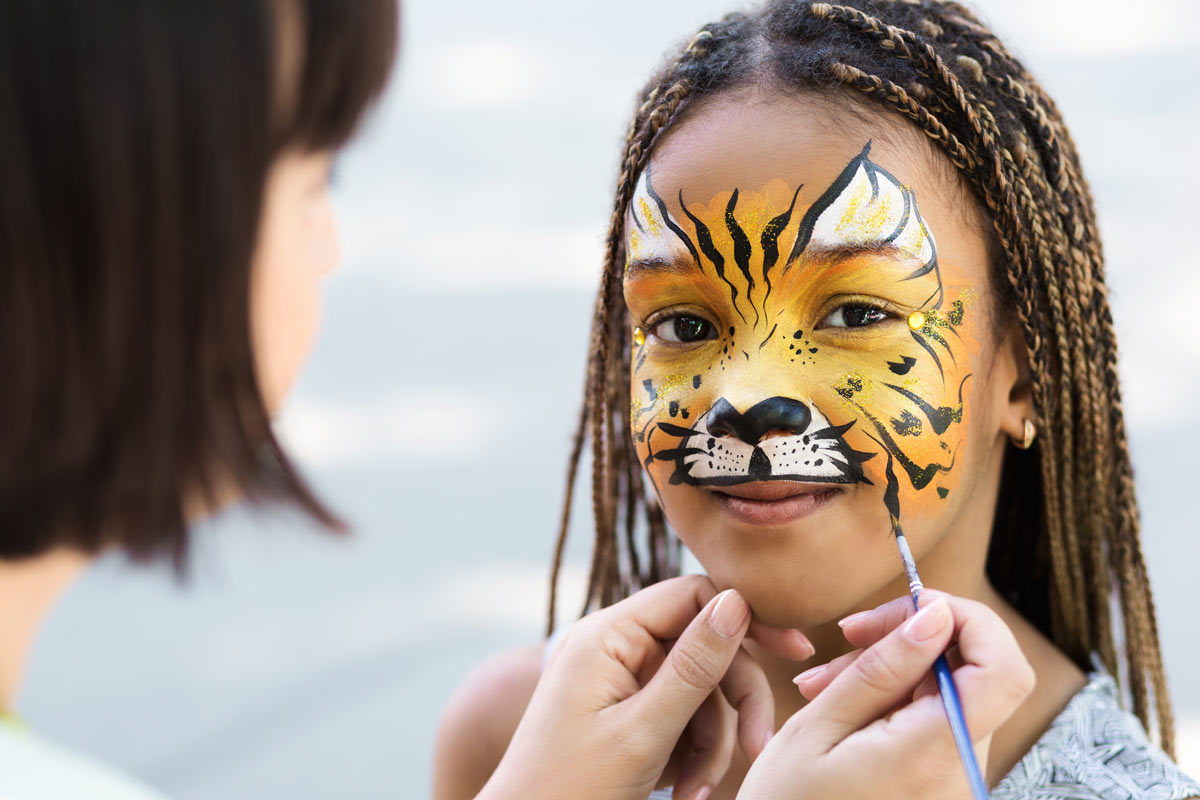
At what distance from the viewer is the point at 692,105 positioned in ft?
3.75

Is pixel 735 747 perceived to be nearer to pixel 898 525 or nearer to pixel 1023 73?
pixel 898 525

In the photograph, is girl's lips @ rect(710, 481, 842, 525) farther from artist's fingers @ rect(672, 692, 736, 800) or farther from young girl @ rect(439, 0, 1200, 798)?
artist's fingers @ rect(672, 692, 736, 800)

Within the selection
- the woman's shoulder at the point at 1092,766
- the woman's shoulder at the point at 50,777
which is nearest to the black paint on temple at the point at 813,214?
the woman's shoulder at the point at 1092,766

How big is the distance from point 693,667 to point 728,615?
0.05 meters

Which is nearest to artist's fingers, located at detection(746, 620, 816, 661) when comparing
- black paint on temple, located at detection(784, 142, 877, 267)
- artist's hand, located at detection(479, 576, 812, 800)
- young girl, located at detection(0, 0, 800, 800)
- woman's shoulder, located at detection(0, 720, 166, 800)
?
artist's hand, located at detection(479, 576, 812, 800)

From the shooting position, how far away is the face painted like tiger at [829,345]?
3.39 feet

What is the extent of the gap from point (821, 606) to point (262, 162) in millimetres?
625

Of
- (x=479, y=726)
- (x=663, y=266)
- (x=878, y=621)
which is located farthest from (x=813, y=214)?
(x=479, y=726)

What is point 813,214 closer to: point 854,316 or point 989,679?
point 854,316

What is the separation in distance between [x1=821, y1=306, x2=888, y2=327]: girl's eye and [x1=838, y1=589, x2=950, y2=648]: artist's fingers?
0.80 ft

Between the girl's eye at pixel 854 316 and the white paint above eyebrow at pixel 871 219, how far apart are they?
0.06 meters

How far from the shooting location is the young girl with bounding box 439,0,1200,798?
104 cm

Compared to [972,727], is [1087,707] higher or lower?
lower

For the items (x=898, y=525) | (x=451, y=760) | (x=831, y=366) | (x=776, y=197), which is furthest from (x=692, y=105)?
(x=451, y=760)
